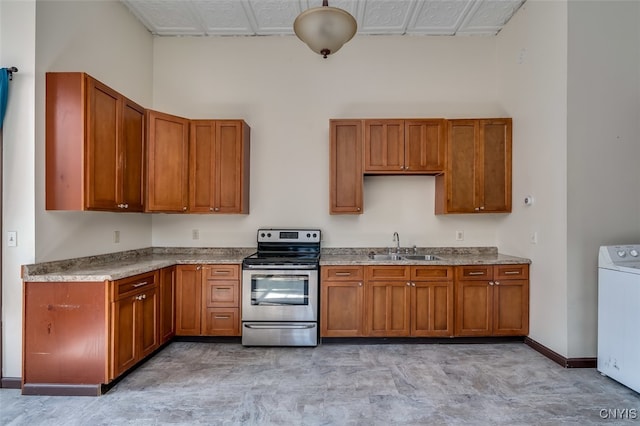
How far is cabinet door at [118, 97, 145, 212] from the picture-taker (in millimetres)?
3070

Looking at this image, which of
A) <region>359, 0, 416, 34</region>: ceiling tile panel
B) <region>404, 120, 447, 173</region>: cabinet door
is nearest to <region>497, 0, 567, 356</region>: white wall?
<region>404, 120, 447, 173</region>: cabinet door

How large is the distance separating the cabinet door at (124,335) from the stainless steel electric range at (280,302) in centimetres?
103

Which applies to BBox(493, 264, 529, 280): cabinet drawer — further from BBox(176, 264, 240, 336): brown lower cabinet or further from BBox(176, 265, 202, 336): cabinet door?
BBox(176, 265, 202, 336): cabinet door

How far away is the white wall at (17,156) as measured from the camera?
255 centimetres

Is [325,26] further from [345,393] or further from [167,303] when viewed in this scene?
[167,303]

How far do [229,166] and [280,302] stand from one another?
64.8 inches

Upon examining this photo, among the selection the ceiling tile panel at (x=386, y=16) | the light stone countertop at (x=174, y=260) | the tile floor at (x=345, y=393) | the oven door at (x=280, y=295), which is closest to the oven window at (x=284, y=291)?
the oven door at (x=280, y=295)

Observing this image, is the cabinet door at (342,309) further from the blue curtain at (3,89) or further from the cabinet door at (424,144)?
the blue curtain at (3,89)

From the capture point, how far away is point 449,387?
105 inches

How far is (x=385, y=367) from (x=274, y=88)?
135 inches

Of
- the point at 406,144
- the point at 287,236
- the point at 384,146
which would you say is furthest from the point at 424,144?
the point at 287,236

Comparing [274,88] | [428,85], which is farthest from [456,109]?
[274,88]

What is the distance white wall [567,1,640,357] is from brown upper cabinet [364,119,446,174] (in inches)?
47.9

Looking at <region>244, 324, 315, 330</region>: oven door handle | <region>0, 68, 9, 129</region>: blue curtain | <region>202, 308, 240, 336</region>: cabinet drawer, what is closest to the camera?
<region>0, 68, 9, 129</region>: blue curtain
